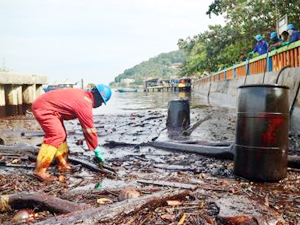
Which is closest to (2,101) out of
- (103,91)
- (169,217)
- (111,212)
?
(103,91)

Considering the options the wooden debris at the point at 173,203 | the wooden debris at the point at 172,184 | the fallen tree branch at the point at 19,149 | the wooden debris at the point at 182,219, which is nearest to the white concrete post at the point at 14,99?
the fallen tree branch at the point at 19,149

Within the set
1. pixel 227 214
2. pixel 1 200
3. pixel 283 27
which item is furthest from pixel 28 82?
pixel 227 214

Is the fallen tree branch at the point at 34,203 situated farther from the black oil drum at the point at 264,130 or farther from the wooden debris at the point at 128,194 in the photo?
the black oil drum at the point at 264,130

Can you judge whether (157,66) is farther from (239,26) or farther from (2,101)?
(2,101)

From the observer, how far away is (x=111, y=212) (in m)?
3.01

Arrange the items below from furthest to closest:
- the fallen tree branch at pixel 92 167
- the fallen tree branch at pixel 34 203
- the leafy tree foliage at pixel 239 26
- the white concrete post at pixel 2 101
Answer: the leafy tree foliage at pixel 239 26, the white concrete post at pixel 2 101, the fallen tree branch at pixel 92 167, the fallen tree branch at pixel 34 203

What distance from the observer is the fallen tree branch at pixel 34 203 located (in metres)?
3.31

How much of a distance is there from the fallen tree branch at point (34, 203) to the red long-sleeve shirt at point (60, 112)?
4.64 feet

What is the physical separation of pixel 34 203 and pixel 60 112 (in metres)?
1.90

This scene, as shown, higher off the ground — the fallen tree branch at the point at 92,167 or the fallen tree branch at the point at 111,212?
the fallen tree branch at the point at 111,212

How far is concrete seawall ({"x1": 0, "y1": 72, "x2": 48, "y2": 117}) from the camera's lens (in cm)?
1440

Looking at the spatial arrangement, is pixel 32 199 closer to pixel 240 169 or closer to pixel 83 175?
pixel 83 175

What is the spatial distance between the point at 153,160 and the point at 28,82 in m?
12.3

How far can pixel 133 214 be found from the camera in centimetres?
315
